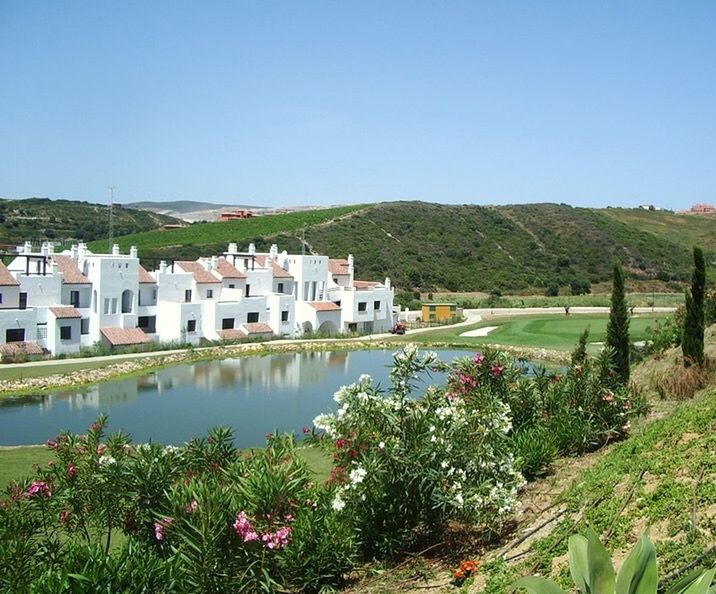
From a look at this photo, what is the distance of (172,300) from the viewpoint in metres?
40.5

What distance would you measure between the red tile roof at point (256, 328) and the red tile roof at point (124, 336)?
560cm

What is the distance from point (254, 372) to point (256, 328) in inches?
437

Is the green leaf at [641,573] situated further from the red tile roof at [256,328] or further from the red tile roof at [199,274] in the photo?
the red tile roof at [199,274]

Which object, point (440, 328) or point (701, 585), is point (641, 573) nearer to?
point (701, 585)

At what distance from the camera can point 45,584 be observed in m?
6.15

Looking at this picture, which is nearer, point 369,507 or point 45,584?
point 45,584

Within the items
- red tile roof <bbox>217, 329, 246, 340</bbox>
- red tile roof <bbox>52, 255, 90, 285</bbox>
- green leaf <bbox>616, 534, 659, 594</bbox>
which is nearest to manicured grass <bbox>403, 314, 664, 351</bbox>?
red tile roof <bbox>217, 329, 246, 340</bbox>

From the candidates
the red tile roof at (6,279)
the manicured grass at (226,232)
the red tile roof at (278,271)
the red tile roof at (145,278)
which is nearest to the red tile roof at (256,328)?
the red tile roof at (278,271)

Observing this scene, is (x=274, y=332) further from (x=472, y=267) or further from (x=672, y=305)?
(x=472, y=267)

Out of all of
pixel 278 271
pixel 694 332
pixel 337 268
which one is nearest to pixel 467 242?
pixel 337 268

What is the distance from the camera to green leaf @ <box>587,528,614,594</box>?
478 centimetres

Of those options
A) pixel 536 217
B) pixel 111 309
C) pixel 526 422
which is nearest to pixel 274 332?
pixel 111 309

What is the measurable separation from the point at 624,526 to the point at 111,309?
3305cm

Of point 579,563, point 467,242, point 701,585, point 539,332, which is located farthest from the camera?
point 467,242
